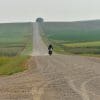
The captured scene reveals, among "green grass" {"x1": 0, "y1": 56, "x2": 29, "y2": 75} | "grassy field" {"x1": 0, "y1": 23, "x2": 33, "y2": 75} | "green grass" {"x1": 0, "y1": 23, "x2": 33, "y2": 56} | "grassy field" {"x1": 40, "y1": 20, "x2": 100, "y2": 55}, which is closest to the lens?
"green grass" {"x1": 0, "y1": 56, "x2": 29, "y2": 75}

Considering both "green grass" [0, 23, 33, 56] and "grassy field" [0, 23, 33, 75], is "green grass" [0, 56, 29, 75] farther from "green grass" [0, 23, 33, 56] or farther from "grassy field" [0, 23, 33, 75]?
"green grass" [0, 23, 33, 56]

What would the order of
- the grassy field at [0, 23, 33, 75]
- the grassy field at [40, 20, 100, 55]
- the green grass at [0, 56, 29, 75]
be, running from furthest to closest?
the grassy field at [40, 20, 100, 55] < the grassy field at [0, 23, 33, 75] < the green grass at [0, 56, 29, 75]

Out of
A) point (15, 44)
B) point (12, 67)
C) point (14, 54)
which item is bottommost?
point (12, 67)

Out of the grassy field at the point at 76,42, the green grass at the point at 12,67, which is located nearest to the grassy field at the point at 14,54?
the green grass at the point at 12,67

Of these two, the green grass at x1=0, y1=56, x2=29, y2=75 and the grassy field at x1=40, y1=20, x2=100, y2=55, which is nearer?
the green grass at x1=0, y1=56, x2=29, y2=75

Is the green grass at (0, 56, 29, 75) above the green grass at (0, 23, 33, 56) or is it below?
below

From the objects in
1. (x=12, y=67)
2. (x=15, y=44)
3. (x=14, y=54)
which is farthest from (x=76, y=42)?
(x=12, y=67)

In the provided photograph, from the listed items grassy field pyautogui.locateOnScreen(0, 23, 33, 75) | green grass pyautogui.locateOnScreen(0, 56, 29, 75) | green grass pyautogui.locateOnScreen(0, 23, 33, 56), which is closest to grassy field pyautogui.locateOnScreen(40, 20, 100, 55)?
green grass pyautogui.locateOnScreen(0, 23, 33, 56)

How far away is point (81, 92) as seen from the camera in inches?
672

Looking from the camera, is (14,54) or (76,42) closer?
(14,54)

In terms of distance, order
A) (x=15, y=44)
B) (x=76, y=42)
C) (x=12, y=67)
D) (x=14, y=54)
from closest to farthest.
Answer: (x=12, y=67), (x=14, y=54), (x=15, y=44), (x=76, y=42)

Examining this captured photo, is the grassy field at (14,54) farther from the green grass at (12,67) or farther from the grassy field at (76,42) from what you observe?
Result: the grassy field at (76,42)

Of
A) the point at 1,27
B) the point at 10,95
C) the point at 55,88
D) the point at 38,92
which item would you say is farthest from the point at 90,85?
the point at 1,27

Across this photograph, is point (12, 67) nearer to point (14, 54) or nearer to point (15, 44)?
point (14, 54)
